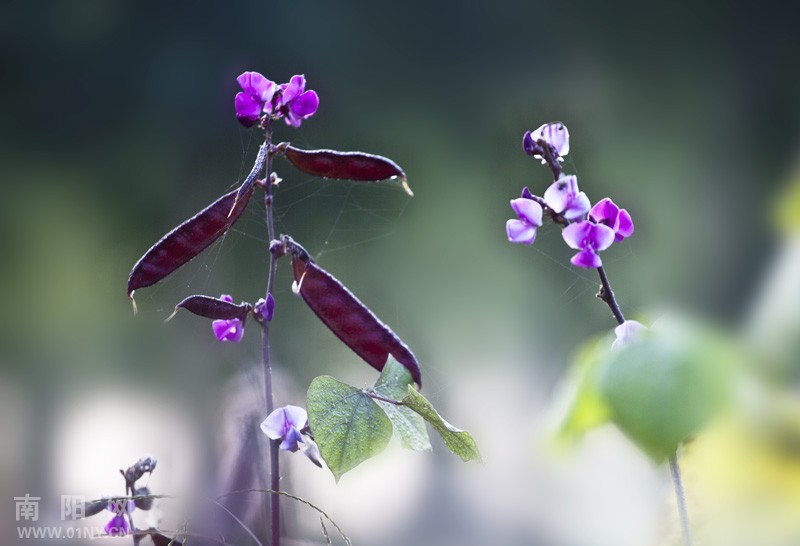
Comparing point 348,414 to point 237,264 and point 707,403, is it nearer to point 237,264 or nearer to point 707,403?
point 707,403

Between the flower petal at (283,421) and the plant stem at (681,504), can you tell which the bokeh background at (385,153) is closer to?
the flower petal at (283,421)

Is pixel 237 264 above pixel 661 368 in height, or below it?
above

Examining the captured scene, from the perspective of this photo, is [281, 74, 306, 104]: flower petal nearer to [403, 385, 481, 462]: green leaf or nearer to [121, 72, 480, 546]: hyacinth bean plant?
[121, 72, 480, 546]: hyacinth bean plant

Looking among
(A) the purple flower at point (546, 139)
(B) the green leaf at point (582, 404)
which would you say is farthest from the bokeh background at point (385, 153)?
(B) the green leaf at point (582, 404)

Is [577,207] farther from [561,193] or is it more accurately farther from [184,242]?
[184,242]

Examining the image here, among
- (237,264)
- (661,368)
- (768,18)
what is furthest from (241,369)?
(768,18)

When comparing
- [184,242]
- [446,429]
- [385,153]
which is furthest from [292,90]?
[385,153]
